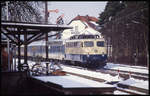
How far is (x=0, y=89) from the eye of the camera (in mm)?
9641

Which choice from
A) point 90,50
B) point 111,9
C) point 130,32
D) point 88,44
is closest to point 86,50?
point 90,50

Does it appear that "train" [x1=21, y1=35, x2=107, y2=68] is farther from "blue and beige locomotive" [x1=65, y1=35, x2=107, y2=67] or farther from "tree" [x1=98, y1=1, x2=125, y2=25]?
"tree" [x1=98, y1=1, x2=125, y2=25]

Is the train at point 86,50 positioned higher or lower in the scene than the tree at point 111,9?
lower

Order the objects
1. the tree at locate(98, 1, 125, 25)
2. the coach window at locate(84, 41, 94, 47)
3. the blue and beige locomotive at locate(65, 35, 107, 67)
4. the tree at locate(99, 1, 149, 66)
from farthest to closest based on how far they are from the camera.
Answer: the tree at locate(98, 1, 125, 25)
the tree at locate(99, 1, 149, 66)
the coach window at locate(84, 41, 94, 47)
the blue and beige locomotive at locate(65, 35, 107, 67)

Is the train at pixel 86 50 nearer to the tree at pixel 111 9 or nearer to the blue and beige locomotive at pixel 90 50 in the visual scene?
the blue and beige locomotive at pixel 90 50

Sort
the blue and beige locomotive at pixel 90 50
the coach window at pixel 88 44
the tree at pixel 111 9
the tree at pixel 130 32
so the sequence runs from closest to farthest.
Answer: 1. the blue and beige locomotive at pixel 90 50
2. the coach window at pixel 88 44
3. the tree at pixel 130 32
4. the tree at pixel 111 9

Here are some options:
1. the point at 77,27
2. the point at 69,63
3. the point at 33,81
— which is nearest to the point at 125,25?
the point at 69,63

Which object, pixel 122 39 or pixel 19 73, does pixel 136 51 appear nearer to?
pixel 122 39

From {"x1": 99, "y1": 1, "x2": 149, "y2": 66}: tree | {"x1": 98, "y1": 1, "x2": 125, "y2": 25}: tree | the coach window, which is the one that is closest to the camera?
the coach window

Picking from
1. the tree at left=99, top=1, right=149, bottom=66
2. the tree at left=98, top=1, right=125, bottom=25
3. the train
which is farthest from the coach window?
the tree at left=98, top=1, right=125, bottom=25

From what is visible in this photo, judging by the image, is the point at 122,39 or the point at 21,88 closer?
the point at 21,88

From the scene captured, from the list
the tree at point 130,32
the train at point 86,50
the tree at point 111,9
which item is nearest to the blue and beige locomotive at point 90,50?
the train at point 86,50

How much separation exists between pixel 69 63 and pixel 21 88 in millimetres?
23430

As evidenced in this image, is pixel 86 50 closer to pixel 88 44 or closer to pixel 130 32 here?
pixel 88 44
